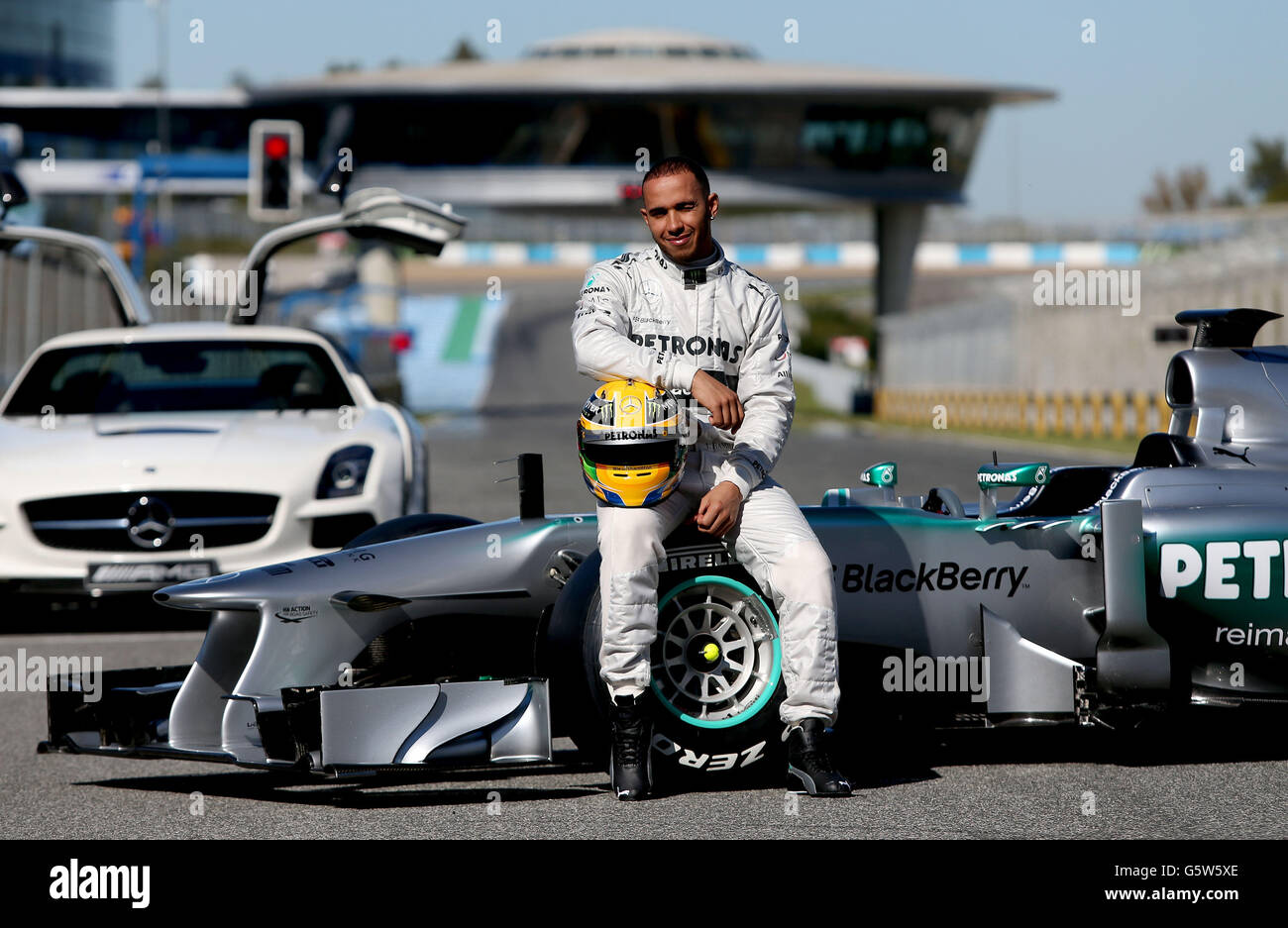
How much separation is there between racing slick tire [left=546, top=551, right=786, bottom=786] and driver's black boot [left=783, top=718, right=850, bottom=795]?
130 millimetres

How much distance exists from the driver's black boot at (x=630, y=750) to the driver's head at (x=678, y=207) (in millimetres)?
1276

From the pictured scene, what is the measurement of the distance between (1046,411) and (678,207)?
2749cm

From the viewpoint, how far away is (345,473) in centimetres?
852

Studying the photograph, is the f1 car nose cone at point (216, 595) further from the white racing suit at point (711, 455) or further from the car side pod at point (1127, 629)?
the car side pod at point (1127, 629)

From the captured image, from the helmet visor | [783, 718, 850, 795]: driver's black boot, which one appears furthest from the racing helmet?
[783, 718, 850, 795]: driver's black boot

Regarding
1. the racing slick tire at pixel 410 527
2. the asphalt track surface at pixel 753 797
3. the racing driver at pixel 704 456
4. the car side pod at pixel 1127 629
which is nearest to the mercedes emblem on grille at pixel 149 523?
the asphalt track surface at pixel 753 797

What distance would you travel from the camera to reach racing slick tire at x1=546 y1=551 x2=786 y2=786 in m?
5.09

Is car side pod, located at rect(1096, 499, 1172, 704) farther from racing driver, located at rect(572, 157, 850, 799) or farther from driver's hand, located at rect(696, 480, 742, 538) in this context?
driver's hand, located at rect(696, 480, 742, 538)

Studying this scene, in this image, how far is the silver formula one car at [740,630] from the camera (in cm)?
512

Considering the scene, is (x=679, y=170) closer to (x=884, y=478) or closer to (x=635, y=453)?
(x=635, y=453)

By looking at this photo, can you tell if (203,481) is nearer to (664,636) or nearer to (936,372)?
(664,636)

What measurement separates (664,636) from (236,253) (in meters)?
109

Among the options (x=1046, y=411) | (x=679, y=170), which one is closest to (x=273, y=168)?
(x=679, y=170)
